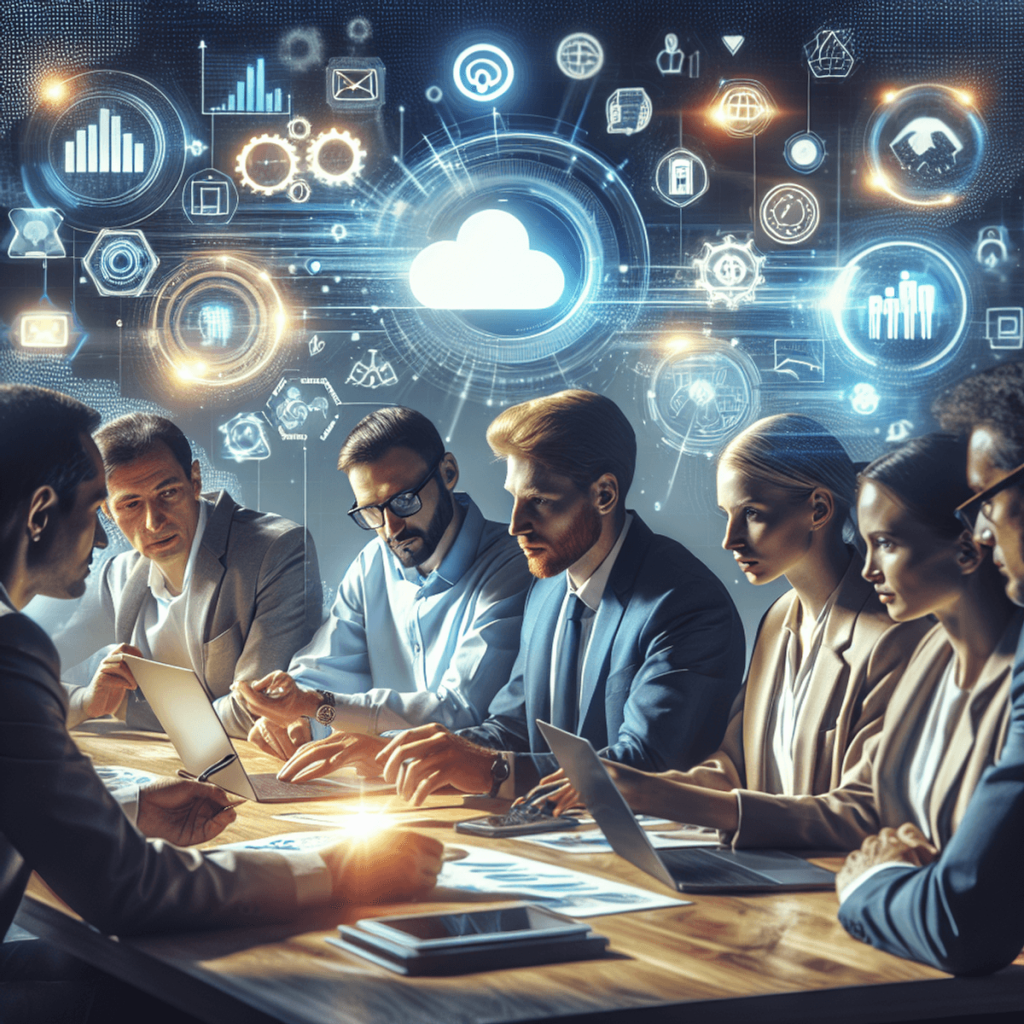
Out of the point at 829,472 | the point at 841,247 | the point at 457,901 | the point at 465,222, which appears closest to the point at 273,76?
the point at 465,222

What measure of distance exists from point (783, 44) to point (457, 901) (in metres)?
2.06

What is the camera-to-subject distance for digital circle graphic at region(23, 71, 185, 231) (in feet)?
9.85

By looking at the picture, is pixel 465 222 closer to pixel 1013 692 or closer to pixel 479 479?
pixel 479 479

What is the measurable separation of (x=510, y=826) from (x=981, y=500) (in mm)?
956

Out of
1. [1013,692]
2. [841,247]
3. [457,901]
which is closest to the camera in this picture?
[1013,692]

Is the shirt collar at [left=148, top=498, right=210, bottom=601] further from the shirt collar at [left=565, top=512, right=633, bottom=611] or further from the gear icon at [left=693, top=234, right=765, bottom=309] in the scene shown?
the gear icon at [left=693, top=234, right=765, bottom=309]

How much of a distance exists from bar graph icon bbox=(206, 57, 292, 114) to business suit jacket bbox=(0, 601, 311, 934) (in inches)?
65.4

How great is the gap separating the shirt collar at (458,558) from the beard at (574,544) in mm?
251

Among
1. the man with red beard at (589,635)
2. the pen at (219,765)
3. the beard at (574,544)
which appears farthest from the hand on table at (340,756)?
the beard at (574,544)

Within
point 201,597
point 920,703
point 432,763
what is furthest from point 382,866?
point 201,597

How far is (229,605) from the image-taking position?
3.32 meters

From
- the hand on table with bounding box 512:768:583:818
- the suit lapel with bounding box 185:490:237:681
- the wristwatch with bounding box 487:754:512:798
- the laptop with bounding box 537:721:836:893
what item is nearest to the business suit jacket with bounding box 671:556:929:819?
the laptop with bounding box 537:721:836:893

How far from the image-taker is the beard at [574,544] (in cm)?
283

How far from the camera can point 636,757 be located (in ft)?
8.31
